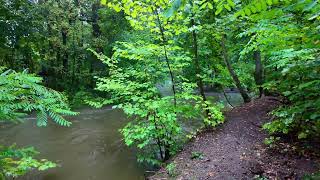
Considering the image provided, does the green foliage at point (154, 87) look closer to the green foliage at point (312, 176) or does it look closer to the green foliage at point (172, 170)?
the green foliage at point (172, 170)

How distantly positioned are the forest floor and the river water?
6.34 ft

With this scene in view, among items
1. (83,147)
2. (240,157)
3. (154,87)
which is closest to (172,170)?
(240,157)

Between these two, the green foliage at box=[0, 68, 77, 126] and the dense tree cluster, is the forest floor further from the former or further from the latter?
the green foliage at box=[0, 68, 77, 126]

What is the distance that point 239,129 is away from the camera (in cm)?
755

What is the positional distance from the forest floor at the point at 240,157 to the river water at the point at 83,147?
1.93 meters

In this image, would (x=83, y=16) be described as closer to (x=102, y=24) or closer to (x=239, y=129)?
(x=102, y=24)

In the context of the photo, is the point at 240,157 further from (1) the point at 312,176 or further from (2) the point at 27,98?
(2) the point at 27,98

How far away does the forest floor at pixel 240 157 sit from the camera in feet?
17.5

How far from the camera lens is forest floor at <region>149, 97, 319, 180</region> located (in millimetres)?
5345

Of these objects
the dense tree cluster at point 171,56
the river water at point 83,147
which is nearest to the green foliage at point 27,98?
the dense tree cluster at point 171,56

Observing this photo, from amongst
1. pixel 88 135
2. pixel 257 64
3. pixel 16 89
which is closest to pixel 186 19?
pixel 257 64

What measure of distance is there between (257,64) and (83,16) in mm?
15613

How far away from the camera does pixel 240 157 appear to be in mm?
6133

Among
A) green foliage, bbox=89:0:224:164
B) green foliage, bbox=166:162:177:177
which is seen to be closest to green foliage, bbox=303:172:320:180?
green foliage, bbox=166:162:177:177
